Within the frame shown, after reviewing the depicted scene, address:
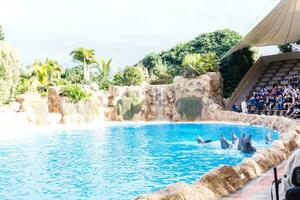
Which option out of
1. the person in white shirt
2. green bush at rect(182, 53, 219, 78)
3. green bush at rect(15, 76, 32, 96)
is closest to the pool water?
the person in white shirt

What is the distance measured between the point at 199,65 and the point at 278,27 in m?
5.68

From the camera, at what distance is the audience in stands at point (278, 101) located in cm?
1816

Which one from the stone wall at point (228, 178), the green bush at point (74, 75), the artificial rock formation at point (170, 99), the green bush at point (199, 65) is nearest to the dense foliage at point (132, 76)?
the artificial rock formation at point (170, 99)

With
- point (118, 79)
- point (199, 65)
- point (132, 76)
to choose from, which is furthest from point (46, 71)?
point (199, 65)

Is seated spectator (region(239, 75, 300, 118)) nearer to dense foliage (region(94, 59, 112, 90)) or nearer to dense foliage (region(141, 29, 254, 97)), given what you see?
dense foliage (region(141, 29, 254, 97))

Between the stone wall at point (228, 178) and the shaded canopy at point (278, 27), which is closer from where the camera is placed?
the stone wall at point (228, 178)

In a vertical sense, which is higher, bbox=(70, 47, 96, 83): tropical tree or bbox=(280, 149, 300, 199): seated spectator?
bbox=(70, 47, 96, 83): tropical tree

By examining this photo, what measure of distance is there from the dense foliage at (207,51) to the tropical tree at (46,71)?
802 cm

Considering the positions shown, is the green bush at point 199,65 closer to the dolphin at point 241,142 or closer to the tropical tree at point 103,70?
the tropical tree at point 103,70

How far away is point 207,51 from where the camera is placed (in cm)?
Answer: 3694

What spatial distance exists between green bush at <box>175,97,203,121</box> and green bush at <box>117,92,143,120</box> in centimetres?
257

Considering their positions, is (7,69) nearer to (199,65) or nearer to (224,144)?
(199,65)

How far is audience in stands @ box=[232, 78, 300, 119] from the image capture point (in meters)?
18.2

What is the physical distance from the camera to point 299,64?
81.7 feet
